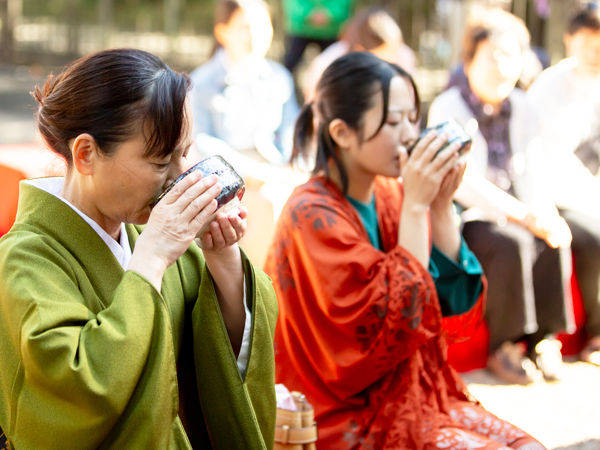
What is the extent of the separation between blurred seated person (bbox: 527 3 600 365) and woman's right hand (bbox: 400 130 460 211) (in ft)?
6.00

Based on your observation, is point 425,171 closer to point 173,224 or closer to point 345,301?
point 345,301

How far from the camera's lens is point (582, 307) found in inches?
136

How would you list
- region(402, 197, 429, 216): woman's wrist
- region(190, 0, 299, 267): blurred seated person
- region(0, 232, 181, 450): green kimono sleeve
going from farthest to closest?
region(190, 0, 299, 267): blurred seated person, region(402, 197, 429, 216): woman's wrist, region(0, 232, 181, 450): green kimono sleeve

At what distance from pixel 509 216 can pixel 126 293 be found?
8.11 feet

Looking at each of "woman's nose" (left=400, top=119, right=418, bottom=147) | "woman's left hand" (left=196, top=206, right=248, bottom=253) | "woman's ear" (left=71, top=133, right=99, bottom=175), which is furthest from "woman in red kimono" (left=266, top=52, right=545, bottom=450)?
"woman's ear" (left=71, top=133, right=99, bottom=175)

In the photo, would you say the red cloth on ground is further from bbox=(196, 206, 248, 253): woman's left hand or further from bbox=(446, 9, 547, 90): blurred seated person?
bbox=(446, 9, 547, 90): blurred seated person

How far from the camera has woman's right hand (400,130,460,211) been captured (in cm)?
188

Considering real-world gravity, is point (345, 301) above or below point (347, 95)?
below

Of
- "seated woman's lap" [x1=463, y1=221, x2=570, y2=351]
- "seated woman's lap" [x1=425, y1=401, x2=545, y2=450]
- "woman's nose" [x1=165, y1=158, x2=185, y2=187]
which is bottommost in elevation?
"seated woman's lap" [x1=463, y1=221, x2=570, y2=351]

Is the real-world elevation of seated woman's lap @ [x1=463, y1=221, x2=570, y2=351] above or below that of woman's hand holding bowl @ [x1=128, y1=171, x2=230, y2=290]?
below

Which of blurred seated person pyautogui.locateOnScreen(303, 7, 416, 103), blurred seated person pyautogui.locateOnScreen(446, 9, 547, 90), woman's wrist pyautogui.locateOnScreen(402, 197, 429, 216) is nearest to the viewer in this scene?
woman's wrist pyautogui.locateOnScreen(402, 197, 429, 216)

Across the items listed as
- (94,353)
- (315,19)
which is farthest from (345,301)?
(315,19)

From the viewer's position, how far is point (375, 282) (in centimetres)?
175

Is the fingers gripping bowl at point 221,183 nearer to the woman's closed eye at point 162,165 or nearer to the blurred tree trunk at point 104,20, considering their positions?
the woman's closed eye at point 162,165
